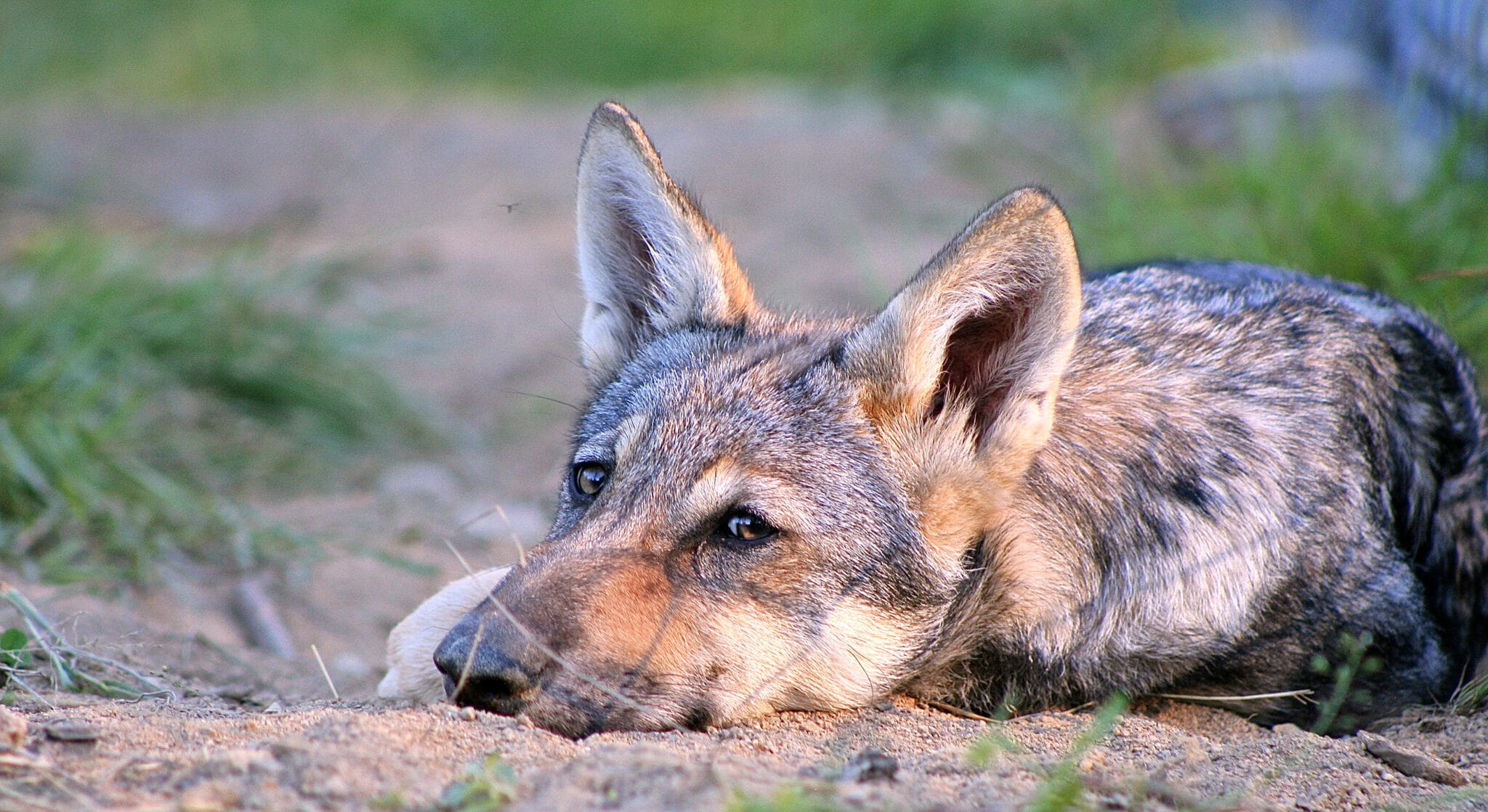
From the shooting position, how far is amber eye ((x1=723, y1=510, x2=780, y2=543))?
10.6 ft

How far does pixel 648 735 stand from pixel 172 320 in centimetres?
429

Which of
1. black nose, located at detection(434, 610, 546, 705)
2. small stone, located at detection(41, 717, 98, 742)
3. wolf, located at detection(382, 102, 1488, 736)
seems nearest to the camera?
small stone, located at detection(41, 717, 98, 742)

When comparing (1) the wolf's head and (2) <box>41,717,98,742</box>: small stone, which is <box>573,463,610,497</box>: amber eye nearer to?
(1) the wolf's head

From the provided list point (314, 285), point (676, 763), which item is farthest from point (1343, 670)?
→ point (314, 285)

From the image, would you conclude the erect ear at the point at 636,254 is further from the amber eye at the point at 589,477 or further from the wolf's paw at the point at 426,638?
the wolf's paw at the point at 426,638

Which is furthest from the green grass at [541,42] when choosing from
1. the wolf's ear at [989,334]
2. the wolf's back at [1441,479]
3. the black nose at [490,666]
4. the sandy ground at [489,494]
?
the black nose at [490,666]

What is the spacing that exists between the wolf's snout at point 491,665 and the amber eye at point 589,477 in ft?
2.13

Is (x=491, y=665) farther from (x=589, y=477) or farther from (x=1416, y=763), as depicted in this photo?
(x=1416, y=763)

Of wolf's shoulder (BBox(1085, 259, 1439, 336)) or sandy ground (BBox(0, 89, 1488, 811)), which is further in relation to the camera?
wolf's shoulder (BBox(1085, 259, 1439, 336))

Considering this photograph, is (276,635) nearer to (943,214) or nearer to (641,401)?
(641,401)

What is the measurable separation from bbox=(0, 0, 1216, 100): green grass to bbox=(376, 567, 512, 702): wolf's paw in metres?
7.83

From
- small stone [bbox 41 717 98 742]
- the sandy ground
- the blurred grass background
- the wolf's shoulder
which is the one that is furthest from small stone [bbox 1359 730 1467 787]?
small stone [bbox 41 717 98 742]

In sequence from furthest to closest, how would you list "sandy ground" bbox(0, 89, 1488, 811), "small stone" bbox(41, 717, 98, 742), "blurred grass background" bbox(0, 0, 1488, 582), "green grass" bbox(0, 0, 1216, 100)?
"green grass" bbox(0, 0, 1216, 100) → "blurred grass background" bbox(0, 0, 1488, 582) → "small stone" bbox(41, 717, 98, 742) → "sandy ground" bbox(0, 89, 1488, 811)

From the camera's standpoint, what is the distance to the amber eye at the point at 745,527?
3238 millimetres
